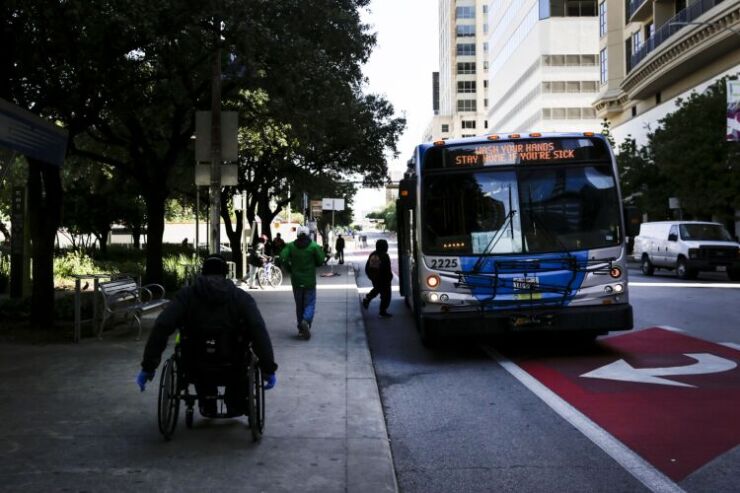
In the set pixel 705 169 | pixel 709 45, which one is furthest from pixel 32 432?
pixel 709 45

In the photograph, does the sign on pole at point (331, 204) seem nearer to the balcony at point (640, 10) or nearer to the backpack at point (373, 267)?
the backpack at point (373, 267)

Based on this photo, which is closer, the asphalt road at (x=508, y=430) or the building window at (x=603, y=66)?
the asphalt road at (x=508, y=430)

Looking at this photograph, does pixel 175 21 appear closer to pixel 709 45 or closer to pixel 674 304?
pixel 674 304

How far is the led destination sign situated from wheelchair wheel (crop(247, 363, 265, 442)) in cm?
488

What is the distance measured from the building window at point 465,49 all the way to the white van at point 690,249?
413 ft

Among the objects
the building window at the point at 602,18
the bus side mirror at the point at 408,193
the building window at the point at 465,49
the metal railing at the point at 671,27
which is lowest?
the bus side mirror at the point at 408,193

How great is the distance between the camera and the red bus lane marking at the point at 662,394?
5504 mm

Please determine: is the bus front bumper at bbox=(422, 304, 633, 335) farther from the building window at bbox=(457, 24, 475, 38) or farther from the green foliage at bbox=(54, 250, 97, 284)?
the building window at bbox=(457, 24, 475, 38)

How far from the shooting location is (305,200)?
3638 cm

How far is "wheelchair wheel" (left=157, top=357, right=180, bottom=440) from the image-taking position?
545 cm

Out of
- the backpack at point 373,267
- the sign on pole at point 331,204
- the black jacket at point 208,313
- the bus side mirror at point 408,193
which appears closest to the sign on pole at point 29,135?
the black jacket at point 208,313

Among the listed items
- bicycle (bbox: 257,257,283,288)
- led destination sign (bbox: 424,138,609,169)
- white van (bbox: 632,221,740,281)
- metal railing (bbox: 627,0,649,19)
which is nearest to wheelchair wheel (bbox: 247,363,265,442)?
led destination sign (bbox: 424,138,609,169)

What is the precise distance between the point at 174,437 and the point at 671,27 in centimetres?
4607

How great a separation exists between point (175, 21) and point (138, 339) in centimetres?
471
